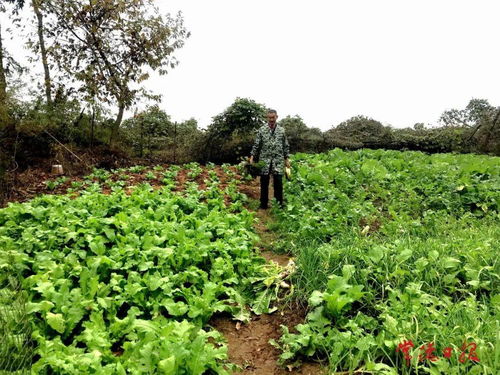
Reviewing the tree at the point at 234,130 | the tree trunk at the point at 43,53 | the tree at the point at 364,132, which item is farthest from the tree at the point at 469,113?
the tree trunk at the point at 43,53

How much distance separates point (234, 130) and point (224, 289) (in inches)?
371

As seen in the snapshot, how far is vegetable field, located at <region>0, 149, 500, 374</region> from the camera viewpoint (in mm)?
2824

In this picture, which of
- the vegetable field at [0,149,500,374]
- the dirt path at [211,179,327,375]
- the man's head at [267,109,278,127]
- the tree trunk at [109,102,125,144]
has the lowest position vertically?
the dirt path at [211,179,327,375]

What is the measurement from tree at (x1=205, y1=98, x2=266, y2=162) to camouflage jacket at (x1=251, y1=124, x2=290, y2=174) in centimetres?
533

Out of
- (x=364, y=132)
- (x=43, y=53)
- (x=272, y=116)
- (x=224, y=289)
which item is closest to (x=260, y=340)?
(x=224, y=289)

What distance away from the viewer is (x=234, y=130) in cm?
1303

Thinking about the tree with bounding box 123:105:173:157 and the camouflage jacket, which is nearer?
the camouflage jacket

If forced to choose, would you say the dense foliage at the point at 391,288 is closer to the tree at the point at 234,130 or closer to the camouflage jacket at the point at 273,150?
the camouflage jacket at the point at 273,150

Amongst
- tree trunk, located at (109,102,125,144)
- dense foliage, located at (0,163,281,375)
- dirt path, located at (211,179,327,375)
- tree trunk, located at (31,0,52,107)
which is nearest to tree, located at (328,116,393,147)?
tree trunk, located at (109,102,125,144)

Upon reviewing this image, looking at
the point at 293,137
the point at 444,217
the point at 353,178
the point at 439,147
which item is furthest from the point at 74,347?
the point at 439,147

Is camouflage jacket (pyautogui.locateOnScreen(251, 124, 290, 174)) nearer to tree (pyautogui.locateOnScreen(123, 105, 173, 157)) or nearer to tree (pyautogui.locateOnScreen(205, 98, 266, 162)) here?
tree (pyautogui.locateOnScreen(205, 98, 266, 162))

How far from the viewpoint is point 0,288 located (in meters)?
4.02

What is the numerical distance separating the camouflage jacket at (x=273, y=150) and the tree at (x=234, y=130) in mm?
5326

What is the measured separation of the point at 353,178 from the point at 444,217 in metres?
2.49
